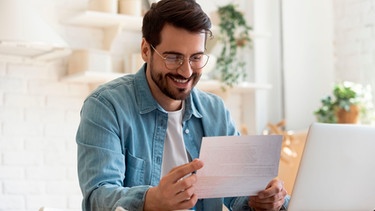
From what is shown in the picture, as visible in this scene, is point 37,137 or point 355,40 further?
point 355,40

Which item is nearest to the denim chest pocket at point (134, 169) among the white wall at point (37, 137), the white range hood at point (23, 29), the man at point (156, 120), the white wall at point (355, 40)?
the man at point (156, 120)

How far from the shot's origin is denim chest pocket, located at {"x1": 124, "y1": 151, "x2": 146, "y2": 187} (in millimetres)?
2033

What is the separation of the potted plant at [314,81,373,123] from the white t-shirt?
1.78m

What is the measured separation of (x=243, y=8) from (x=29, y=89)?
1488mm

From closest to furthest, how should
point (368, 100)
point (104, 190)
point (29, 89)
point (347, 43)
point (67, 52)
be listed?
point (104, 190)
point (67, 52)
point (29, 89)
point (368, 100)
point (347, 43)

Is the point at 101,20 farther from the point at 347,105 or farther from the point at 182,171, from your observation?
the point at 182,171

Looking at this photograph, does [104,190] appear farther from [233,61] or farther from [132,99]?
[233,61]

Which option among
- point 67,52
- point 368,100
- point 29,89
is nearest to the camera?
point 67,52

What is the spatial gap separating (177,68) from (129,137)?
0.85 feet

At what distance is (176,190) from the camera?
167 centimetres

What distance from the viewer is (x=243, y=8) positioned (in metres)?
4.25

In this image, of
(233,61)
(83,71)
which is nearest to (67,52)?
(83,71)

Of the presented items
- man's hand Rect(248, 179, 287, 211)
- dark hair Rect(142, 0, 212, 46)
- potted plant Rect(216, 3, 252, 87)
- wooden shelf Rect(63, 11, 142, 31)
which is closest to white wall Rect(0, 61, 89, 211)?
wooden shelf Rect(63, 11, 142, 31)

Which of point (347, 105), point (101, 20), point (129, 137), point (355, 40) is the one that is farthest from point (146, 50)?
point (355, 40)
